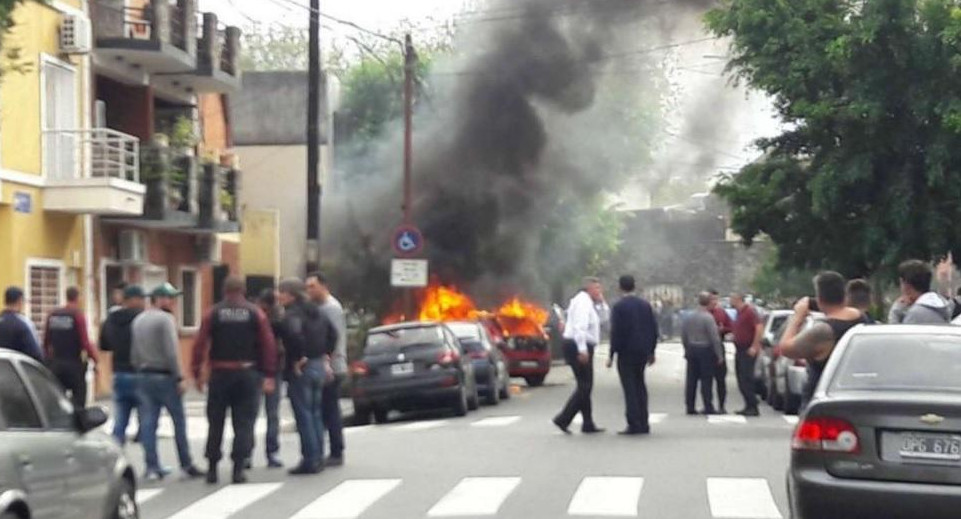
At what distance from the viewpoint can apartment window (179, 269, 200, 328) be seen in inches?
1382

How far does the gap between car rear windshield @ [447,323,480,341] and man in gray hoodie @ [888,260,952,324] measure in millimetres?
13943

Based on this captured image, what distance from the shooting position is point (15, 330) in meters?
16.2

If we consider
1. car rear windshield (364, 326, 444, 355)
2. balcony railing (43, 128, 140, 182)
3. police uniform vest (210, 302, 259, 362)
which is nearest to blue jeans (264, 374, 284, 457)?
police uniform vest (210, 302, 259, 362)

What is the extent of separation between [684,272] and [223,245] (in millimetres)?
64889

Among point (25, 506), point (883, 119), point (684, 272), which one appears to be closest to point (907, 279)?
point (25, 506)

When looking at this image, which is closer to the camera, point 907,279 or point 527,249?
point 907,279

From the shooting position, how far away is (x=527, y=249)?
41.5 metres

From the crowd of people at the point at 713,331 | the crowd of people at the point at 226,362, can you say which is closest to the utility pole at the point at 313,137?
the crowd of people at the point at 713,331

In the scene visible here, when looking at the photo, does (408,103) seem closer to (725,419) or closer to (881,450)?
(725,419)

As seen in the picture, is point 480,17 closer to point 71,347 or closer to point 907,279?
point 71,347

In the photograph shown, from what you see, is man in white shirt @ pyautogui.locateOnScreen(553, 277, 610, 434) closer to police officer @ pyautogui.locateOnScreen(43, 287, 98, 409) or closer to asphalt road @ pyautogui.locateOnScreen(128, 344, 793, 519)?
asphalt road @ pyautogui.locateOnScreen(128, 344, 793, 519)

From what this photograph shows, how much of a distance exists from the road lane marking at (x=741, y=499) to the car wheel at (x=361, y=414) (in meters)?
10.5

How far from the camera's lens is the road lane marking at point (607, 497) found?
12539 millimetres

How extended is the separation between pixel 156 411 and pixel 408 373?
354 inches
